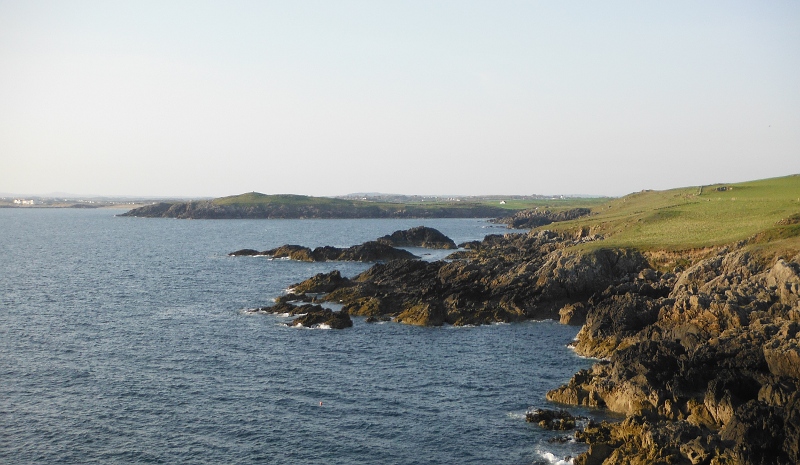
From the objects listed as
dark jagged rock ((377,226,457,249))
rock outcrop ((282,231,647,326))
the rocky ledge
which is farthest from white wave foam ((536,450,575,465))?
dark jagged rock ((377,226,457,249))

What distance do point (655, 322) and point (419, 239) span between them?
9014 centimetres

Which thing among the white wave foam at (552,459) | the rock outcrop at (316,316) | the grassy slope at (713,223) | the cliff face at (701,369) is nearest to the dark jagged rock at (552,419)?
the cliff face at (701,369)

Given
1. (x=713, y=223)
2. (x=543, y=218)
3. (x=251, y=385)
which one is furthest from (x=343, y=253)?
(x=543, y=218)

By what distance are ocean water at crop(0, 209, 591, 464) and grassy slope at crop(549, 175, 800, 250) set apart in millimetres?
21632

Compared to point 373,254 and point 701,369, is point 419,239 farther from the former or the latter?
point 701,369

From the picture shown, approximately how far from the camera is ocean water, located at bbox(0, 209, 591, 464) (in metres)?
35.5

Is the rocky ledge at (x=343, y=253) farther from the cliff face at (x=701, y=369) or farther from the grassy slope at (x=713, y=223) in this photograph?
the cliff face at (x=701, y=369)

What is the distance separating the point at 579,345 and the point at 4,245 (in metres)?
140

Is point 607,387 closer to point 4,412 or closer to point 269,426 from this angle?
point 269,426

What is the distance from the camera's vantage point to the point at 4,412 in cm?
4050

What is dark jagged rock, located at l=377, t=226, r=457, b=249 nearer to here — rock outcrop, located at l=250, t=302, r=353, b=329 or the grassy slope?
the grassy slope

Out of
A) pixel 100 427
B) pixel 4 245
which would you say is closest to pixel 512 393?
pixel 100 427

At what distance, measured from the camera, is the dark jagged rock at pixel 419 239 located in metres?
Answer: 137

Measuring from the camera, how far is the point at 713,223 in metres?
84.2
